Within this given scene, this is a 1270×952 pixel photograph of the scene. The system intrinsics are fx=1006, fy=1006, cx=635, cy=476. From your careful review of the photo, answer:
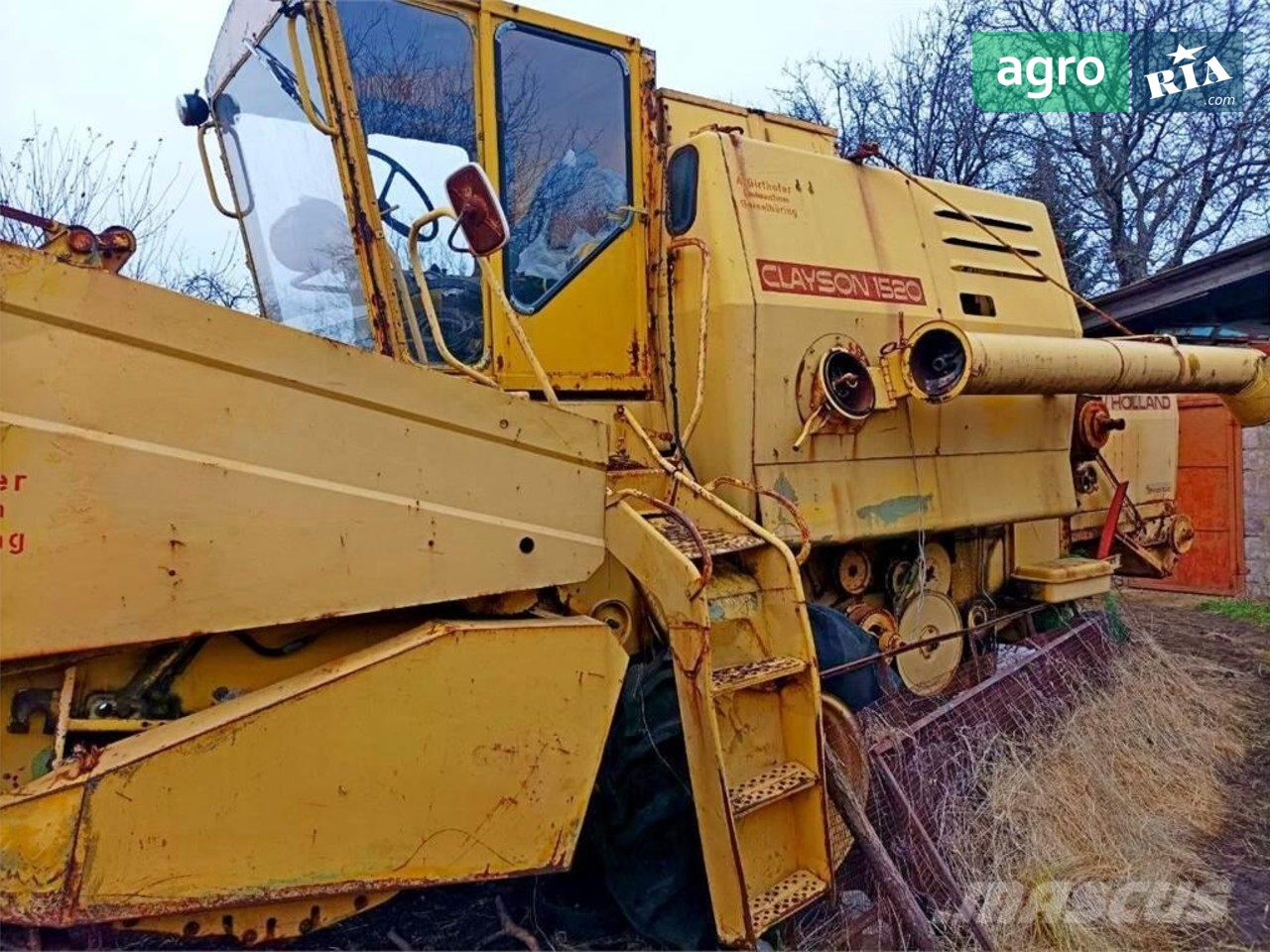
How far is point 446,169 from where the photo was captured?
316cm

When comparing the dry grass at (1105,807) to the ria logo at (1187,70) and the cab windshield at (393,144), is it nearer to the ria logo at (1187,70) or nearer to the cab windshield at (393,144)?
the cab windshield at (393,144)

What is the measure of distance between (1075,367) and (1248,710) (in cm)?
257

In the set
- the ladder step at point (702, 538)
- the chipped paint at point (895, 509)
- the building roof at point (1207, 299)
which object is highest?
the building roof at point (1207, 299)

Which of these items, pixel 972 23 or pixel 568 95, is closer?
pixel 568 95

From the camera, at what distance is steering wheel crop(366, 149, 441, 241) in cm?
309

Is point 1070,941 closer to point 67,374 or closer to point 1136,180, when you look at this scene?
point 67,374

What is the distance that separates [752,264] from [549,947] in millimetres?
2202

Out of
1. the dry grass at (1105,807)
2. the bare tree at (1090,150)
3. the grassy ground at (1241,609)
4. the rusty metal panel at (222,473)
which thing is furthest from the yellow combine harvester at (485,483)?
the bare tree at (1090,150)

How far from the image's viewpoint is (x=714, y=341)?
3373mm

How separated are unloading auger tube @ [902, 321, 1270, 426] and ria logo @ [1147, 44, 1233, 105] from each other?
1502cm

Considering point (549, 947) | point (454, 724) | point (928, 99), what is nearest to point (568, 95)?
point (454, 724)

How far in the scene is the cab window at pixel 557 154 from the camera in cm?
323

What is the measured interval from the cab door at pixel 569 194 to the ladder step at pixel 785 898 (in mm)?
1643

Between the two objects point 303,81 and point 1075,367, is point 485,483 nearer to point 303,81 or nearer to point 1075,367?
point 303,81
